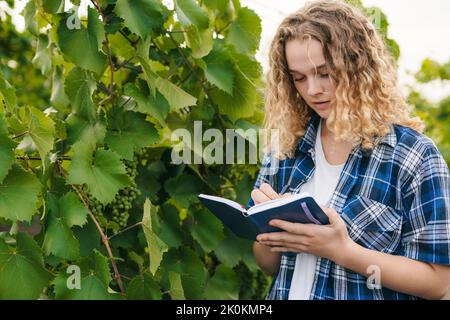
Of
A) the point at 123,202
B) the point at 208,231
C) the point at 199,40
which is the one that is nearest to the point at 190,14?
the point at 199,40

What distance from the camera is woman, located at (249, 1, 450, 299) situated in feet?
4.23

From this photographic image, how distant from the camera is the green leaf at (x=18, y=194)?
4.27 feet

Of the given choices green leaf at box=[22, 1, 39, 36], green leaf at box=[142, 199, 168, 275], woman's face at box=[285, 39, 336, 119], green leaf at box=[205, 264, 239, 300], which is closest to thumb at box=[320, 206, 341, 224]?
woman's face at box=[285, 39, 336, 119]

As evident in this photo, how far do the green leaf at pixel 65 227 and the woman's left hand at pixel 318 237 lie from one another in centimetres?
41

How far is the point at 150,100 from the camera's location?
5.32ft

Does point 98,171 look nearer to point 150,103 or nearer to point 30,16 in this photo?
point 150,103

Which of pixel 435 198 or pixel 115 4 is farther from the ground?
pixel 115 4

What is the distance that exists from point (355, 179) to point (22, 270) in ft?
2.35

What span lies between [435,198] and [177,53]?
33.0 inches

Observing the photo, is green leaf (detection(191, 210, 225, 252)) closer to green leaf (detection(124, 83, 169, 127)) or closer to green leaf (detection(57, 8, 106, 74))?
green leaf (detection(124, 83, 169, 127))

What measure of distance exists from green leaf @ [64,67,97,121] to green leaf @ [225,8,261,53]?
1.59 feet

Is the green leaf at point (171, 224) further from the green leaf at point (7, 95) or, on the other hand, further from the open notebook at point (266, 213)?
the green leaf at point (7, 95)

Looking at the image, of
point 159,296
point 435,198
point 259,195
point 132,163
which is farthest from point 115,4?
point 435,198

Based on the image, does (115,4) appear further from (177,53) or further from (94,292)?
(94,292)
